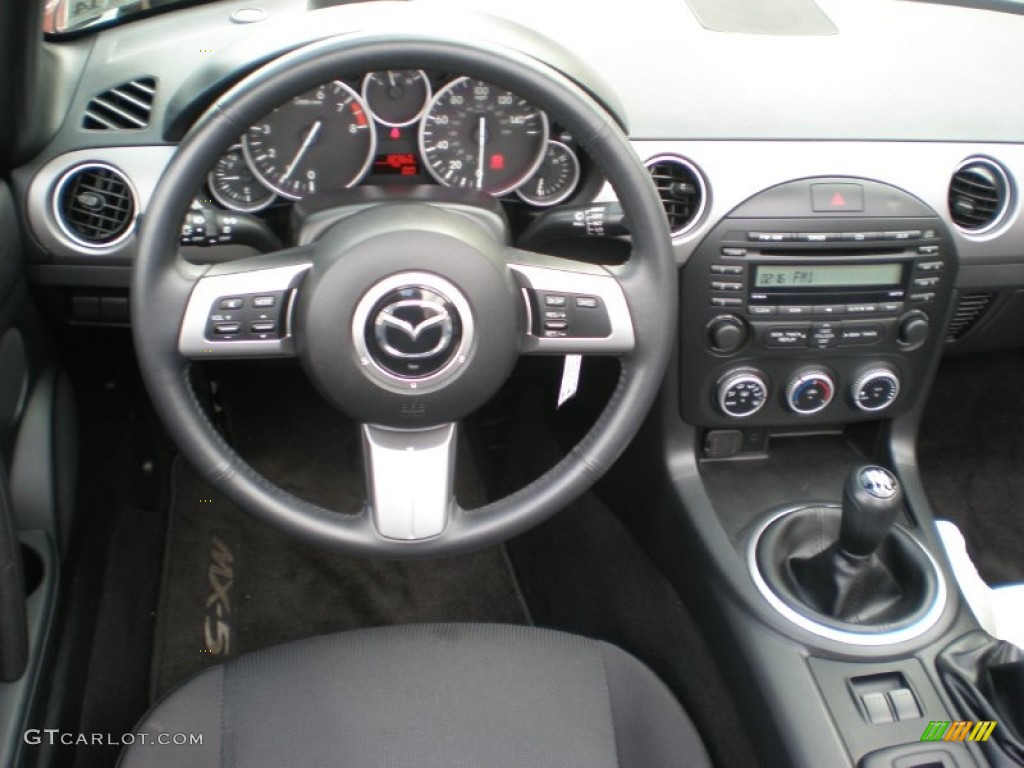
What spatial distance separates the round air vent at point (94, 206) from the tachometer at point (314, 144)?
0.76 feet

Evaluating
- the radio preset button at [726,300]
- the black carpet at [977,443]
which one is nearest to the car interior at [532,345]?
the radio preset button at [726,300]

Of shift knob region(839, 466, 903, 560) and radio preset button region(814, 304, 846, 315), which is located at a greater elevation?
radio preset button region(814, 304, 846, 315)

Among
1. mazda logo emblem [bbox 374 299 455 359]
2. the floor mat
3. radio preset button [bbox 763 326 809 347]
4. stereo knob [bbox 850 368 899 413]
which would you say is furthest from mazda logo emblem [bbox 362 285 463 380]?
the floor mat

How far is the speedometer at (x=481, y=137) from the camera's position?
4.27ft

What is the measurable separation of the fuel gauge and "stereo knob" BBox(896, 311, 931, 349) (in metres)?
0.53

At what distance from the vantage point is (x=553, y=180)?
1.40 meters

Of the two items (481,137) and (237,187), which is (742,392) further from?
(237,187)

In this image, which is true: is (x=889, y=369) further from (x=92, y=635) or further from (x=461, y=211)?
(x=92, y=635)

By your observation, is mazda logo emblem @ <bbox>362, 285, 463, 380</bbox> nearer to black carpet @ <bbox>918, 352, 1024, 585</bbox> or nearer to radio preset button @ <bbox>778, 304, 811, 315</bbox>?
radio preset button @ <bbox>778, 304, 811, 315</bbox>

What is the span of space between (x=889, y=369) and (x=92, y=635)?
1270 millimetres

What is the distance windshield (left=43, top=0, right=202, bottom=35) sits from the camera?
4.91 ft

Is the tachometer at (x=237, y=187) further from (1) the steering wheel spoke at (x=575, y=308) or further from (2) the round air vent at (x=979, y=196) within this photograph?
(2) the round air vent at (x=979, y=196)

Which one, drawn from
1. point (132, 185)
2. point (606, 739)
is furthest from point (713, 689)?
point (132, 185)

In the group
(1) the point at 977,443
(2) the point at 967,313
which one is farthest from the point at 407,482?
(1) the point at 977,443
